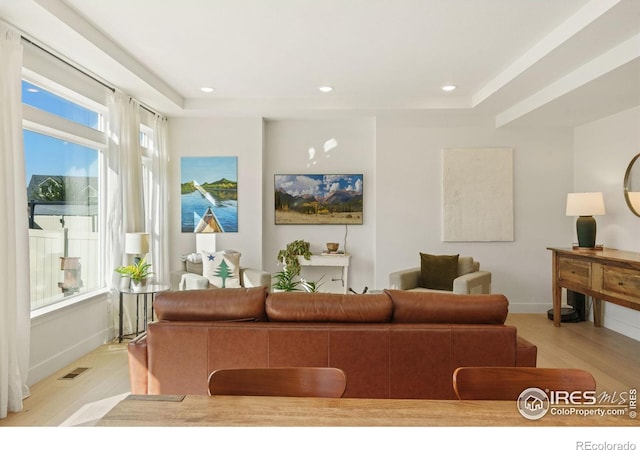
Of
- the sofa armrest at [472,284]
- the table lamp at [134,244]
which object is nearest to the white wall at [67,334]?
the table lamp at [134,244]

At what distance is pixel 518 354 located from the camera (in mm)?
2264

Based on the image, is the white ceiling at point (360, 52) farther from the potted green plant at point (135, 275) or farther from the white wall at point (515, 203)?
the potted green plant at point (135, 275)

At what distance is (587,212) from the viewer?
16.5ft

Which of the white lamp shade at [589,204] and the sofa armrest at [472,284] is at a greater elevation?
the white lamp shade at [589,204]

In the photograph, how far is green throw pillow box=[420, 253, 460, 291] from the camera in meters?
5.30

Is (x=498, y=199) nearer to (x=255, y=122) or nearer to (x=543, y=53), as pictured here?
(x=543, y=53)

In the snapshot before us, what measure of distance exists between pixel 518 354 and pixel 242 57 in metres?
3.35

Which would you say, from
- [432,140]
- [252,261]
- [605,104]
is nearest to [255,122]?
[252,261]

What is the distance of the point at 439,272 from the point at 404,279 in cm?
46

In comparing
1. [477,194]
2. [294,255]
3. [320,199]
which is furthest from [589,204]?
[294,255]

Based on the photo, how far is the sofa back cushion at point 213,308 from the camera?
Result: 2416mm

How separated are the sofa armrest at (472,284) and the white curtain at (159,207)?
3.37m

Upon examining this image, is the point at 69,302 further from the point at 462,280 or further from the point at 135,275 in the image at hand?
the point at 462,280

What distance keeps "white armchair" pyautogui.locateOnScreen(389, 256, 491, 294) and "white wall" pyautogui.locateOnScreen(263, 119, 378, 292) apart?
115 cm
